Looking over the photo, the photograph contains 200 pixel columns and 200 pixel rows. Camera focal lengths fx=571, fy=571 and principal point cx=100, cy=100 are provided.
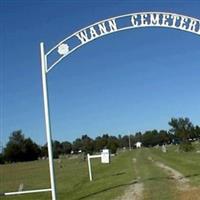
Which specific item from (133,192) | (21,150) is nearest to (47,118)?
(133,192)

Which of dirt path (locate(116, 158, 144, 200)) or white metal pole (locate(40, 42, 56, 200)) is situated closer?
white metal pole (locate(40, 42, 56, 200))

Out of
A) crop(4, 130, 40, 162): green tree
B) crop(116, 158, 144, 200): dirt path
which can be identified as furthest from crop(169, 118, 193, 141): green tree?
crop(4, 130, 40, 162): green tree

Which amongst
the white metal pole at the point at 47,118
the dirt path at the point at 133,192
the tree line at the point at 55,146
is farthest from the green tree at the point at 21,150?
the white metal pole at the point at 47,118

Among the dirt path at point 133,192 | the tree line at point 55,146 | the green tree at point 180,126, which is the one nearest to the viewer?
the dirt path at point 133,192

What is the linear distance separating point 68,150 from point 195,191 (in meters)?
169

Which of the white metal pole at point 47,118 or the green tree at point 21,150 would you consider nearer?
the white metal pole at point 47,118

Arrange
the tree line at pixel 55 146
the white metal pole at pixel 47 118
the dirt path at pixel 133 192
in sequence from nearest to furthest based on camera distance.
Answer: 1. the white metal pole at pixel 47 118
2. the dirt path at pixel 133 192
3. the tree line at pixel 55 146

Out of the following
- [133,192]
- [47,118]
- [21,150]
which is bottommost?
[133,192]

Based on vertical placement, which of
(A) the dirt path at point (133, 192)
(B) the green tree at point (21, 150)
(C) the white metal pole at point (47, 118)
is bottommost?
(A) the dirt path at point (133, 192)

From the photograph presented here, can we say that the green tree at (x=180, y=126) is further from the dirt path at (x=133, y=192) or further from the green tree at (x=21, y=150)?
the green tree at (x=21, y=150)

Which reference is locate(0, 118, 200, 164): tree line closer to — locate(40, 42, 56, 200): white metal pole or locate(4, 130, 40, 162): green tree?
locate(4, 130, 40, 162): green tree

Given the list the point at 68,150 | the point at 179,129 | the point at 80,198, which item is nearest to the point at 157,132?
the point at 68,150

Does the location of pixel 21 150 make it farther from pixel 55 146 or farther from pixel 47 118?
pixel 47 118

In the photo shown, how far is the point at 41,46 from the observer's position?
16.6 m
